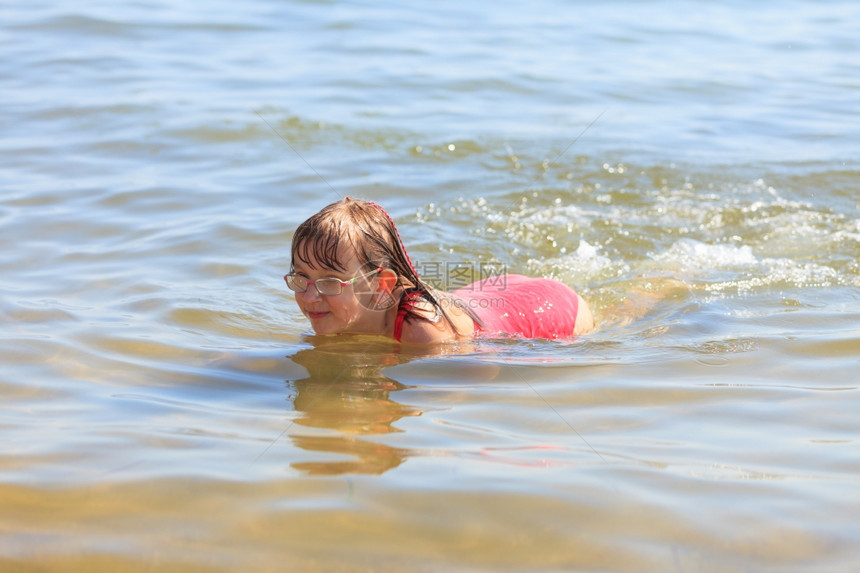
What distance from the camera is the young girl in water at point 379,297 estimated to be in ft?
13.5

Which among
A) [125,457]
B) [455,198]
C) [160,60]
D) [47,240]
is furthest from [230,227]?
[160,60]

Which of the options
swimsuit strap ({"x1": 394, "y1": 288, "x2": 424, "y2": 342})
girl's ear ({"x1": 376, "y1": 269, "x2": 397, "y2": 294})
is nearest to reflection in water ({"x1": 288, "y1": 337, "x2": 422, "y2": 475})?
swimsuit strap ({"x1": 394, "y1": 288, "x2": 424, "y2": 342})

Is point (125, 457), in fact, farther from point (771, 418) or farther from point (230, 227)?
point (230, 227)

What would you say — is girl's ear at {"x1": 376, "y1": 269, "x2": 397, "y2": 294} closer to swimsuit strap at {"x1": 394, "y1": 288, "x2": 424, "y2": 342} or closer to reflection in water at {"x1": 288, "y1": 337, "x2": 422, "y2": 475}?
swimsuit strap at {"x1": 394, "y1": 288, "x2": 424, "y2": 342}

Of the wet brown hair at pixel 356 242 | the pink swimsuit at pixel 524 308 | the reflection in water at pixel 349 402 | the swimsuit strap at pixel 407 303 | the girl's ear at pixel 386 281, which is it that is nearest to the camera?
the reflection in water at pixel 349 402

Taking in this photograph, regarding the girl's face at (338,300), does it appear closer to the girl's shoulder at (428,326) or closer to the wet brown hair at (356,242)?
the wet brown hair at (356,242)

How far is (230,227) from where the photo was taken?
6312 millimetres

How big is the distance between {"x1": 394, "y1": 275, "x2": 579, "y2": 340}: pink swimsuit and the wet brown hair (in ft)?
1.09

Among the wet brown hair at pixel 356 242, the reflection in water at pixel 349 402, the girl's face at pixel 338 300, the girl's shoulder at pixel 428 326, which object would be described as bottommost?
the reflection in water at pixel 349 402

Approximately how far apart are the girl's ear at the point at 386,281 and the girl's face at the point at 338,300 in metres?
0.03

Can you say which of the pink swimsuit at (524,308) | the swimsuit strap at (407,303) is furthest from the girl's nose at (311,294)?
the pink swimsuit at (524,308)

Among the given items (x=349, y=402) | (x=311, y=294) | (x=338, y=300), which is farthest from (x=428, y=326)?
(x=349, y=402)

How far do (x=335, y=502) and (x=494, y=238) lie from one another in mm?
4030

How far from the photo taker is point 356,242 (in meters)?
4.17
